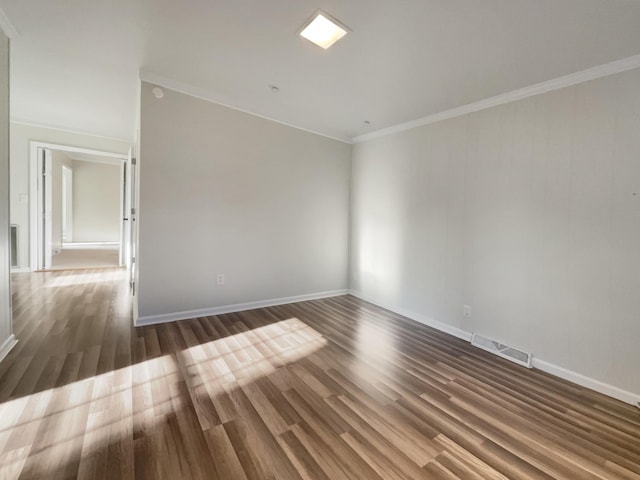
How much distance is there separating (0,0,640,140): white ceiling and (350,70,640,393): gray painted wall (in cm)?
37

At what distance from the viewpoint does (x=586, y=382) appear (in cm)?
223

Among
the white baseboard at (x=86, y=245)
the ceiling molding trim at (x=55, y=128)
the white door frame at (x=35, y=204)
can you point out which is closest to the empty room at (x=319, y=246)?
the ceiling molding trim at (x=55, y=128)

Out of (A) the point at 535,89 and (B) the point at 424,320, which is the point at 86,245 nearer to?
(B) the point at 424,320

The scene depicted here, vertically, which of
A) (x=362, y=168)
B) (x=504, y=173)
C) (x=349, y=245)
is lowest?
(x=349, y=245)

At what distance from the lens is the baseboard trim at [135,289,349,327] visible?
2.99 m

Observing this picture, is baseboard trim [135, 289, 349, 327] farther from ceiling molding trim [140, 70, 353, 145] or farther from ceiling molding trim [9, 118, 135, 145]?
ceiling molding trim [9, 118, 135, 145]

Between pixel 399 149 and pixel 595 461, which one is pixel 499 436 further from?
pixel 399 149

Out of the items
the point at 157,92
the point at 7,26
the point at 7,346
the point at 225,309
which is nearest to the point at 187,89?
the point at 157,92

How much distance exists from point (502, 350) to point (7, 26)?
5002 mm

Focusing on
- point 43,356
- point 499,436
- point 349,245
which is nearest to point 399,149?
point 349,245

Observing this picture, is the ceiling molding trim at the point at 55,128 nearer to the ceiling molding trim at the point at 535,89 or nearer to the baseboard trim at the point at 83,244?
the baseboard trim at the point at 83,244

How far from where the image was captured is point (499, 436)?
1.64 m

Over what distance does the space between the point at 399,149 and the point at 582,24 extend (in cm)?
207

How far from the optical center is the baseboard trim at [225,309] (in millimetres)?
2988
